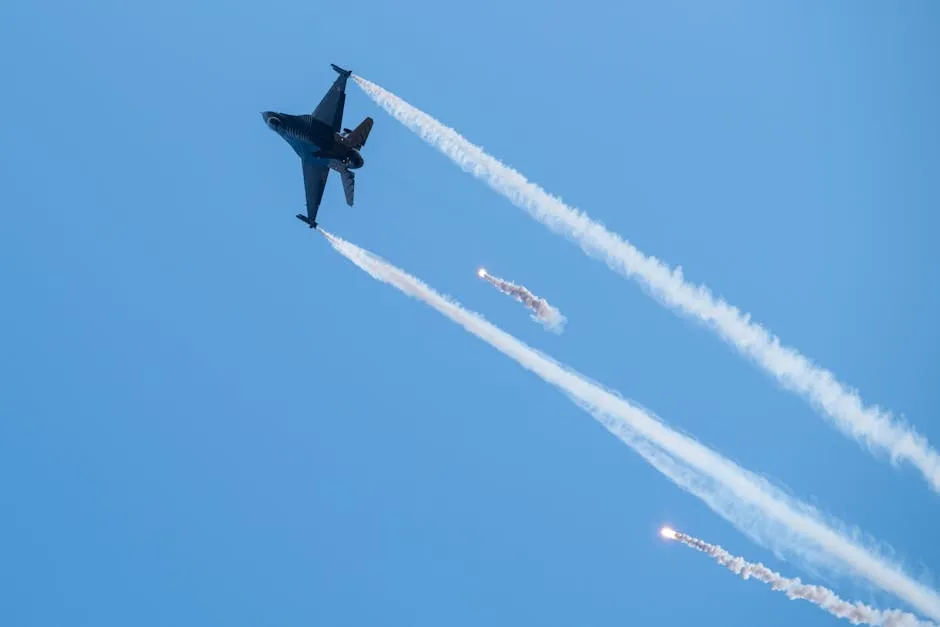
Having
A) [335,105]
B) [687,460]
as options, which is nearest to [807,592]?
[687,460]

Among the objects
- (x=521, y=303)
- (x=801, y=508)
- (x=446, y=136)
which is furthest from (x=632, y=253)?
(x=801, y=508)

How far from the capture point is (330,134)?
2051 inches

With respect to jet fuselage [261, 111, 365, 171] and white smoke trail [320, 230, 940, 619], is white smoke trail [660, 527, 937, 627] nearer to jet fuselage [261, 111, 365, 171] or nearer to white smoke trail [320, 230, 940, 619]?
white smoke trail [320, 230, 940, 619]

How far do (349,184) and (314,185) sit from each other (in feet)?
18.6

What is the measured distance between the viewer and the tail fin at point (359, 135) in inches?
1999

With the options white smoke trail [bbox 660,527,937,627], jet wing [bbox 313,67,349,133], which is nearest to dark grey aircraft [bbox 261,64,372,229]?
jet wing [bbox 313,67,349,133]

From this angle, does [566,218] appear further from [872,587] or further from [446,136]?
[872,587]

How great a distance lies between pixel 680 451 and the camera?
1852 inches

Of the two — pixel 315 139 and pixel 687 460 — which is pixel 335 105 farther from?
pixel 687 460

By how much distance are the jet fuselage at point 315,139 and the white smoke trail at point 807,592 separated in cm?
3430

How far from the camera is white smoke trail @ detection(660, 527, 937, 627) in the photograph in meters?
43.8

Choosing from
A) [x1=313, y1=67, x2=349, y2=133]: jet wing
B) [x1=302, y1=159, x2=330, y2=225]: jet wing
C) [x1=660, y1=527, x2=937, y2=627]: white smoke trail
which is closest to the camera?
[x1=660, y1=527, x2=937, y2=627]: white smoke trail

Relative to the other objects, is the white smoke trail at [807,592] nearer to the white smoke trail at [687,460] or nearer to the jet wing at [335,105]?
the white smoke trail at [687,460]

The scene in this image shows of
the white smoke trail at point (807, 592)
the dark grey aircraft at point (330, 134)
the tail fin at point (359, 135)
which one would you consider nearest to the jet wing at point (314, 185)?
the dark grey aircraft at point (330, 134)
